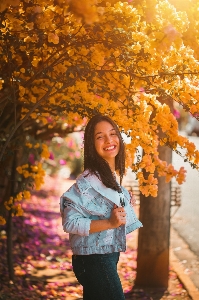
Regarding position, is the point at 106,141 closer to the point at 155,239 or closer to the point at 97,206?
the point at 97,206

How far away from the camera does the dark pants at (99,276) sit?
8.96 feet

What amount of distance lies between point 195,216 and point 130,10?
23.2 feet

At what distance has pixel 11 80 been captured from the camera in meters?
3.81

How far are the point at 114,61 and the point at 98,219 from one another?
125cm

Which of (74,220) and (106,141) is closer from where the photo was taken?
(74,220)

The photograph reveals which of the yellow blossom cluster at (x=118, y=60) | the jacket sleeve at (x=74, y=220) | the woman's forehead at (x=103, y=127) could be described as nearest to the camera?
the jacket sleeve at (x=74, y=220)

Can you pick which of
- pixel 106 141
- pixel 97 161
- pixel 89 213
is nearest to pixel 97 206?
pixel 89 213

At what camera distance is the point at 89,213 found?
2820 millimetres

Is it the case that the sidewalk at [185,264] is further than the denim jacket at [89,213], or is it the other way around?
the sidewalk at [185,264]

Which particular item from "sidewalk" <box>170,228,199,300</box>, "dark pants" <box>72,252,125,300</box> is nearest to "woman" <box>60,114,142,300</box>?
"dark pants" <box>72,252,125,300</box>

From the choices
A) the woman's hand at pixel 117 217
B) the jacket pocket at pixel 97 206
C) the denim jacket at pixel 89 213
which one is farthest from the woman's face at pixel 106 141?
the woman's hand at pixel 117 217

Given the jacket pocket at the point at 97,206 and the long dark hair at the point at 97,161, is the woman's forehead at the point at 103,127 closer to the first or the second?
the long dark hair at the point at 97,161

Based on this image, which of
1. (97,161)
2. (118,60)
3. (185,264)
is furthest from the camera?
(185,264)

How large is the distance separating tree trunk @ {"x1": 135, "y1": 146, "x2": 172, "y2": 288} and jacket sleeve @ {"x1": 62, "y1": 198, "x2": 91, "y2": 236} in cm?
268
